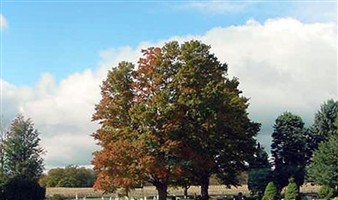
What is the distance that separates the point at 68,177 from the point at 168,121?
63294 mm

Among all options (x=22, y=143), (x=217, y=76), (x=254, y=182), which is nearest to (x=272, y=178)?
(x=254, y=182)

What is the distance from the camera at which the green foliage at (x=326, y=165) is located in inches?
2442

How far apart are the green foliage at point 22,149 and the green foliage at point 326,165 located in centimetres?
3372

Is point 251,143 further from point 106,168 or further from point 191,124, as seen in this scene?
point 106,168

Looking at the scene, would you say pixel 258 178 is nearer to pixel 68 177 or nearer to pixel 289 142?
pixel 289 142

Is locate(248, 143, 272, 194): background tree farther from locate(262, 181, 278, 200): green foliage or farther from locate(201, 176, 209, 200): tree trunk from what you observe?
locate(201, 176, 209, 200): tree trunk

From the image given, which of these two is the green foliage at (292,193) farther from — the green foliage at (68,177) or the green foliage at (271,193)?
the green foliage at (68,177)

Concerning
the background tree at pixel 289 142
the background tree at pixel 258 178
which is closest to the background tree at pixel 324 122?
the background tree at pixel 289 142

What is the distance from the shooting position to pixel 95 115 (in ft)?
171

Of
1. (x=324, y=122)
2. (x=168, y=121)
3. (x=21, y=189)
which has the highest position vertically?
(x=324, y=122)

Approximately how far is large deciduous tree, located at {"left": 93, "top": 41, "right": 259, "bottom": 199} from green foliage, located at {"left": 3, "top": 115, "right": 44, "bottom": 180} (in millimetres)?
27923

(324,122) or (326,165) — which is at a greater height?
(324,122)

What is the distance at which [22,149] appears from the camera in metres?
77.8

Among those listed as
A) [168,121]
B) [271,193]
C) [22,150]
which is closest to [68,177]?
[22,150]
